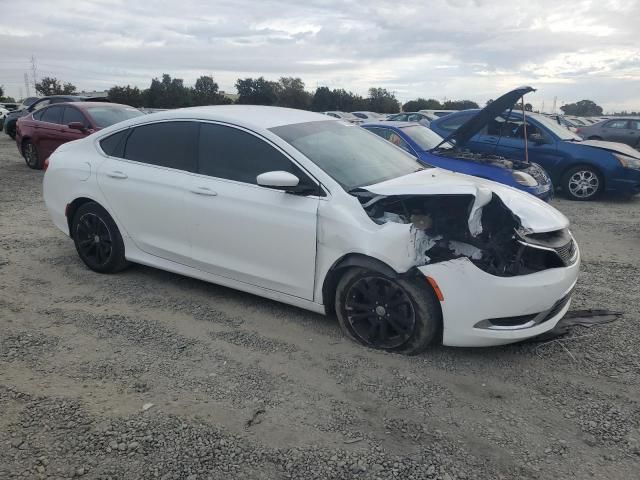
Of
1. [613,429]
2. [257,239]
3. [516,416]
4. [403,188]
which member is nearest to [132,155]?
[257,239]

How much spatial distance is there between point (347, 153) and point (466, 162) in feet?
12.8

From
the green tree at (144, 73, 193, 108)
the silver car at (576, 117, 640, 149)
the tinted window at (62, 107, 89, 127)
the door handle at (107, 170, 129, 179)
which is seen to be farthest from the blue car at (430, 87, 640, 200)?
the green tree at (144, 73, 193, 108)

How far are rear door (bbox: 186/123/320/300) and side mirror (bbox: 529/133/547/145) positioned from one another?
7.34m

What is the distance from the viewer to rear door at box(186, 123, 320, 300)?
3.84 meters

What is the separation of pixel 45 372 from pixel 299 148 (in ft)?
7.59

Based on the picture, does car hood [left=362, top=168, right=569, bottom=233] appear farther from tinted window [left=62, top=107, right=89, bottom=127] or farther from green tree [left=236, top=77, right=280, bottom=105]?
green tree [left=236, top=77, right=280, bottom=105]

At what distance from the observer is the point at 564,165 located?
976 cm

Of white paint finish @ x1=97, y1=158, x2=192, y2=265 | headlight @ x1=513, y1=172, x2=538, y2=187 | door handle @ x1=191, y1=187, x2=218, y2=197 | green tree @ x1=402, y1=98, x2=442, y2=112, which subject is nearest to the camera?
door handle @ x1=191, y1=187, x2=218, y2=197

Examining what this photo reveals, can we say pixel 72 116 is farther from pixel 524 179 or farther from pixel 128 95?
pixel 128 95

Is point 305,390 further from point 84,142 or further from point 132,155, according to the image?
point 84,142

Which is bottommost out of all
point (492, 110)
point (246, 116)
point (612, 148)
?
point (612, 148)

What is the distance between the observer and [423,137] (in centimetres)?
882

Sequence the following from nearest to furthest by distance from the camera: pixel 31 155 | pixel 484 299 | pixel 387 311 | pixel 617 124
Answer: pixel 484 299 → pixel 387 311 → pixel 31 155 → pixel 617 124

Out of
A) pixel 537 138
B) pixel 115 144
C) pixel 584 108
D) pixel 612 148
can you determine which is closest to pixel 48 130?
pixel 115 144
